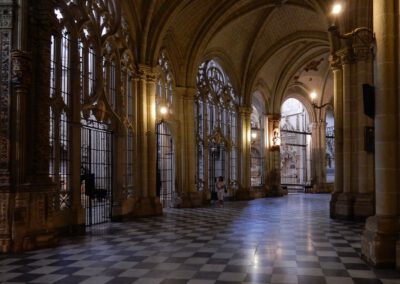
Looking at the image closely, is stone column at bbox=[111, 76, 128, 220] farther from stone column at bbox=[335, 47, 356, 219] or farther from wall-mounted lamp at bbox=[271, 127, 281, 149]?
wall-mounted lamp at bbox=[271, 127, 281, 149]

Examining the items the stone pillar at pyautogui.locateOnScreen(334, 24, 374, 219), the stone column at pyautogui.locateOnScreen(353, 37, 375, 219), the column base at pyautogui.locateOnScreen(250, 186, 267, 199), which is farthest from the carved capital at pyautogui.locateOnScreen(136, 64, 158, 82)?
the column base at pyautogui.locateOnScreen(250, 186, 267, 199)

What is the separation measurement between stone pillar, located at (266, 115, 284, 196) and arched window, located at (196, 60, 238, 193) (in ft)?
11.7

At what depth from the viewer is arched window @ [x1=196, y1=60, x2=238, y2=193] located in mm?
19688

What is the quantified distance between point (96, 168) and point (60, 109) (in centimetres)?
284

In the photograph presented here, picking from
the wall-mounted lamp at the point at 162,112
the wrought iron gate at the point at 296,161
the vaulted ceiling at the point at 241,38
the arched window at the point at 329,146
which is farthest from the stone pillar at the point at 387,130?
the arched window at the point at 329,146

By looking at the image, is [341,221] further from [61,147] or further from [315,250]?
[61,147]

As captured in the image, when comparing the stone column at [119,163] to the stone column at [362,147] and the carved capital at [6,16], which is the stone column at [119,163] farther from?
the stone column at [362,147]

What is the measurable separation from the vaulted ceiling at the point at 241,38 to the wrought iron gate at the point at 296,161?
7366 mm

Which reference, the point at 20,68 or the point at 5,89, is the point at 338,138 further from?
the point at 5,89

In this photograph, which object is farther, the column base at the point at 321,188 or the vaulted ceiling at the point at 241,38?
the column base at the point at 321,188

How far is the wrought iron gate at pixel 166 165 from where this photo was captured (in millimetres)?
17266

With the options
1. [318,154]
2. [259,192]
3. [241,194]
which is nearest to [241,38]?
[241,194]

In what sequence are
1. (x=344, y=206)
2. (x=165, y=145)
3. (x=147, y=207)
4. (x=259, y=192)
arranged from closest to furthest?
(x=344, y=206) → (x=147, y=207) → (x=165, y=145) → (x=259, y=192)

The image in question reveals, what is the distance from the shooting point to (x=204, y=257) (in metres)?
6.96
